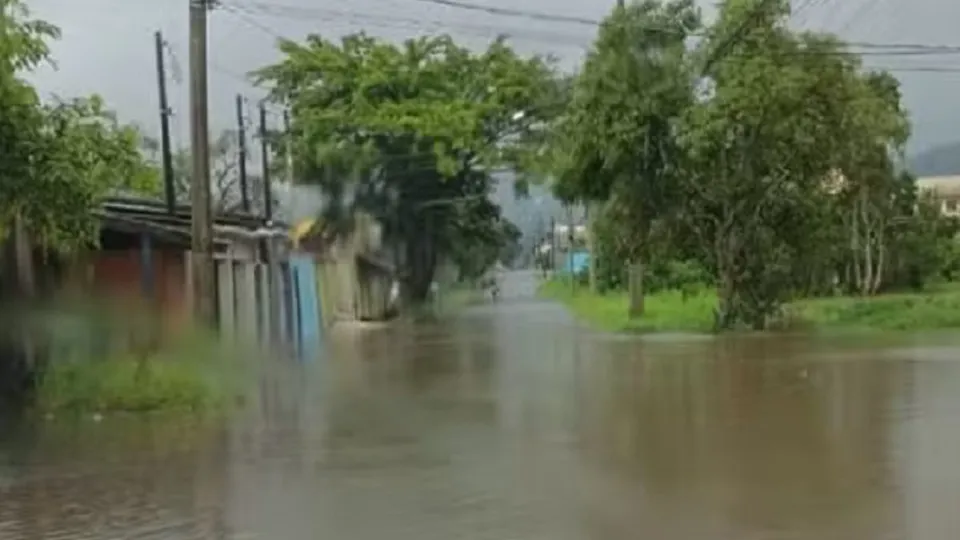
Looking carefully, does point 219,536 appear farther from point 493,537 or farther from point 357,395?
point 357,395

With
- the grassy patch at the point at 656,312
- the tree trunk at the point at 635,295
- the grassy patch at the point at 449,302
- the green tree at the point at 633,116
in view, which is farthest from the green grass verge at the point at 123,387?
the grassy patch at the point at 449,302

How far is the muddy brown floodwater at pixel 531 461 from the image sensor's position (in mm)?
10820

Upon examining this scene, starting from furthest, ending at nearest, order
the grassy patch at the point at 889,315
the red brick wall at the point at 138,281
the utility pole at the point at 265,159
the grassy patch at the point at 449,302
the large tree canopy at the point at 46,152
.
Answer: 1. the grassy patch at the point at 449,302
2. the utility pole at the point at 265,159
3. the grassy patch at the point at 889,315
4. the red brick wall at the point at 138,281
5. the large tree canopy at the point at 46,152

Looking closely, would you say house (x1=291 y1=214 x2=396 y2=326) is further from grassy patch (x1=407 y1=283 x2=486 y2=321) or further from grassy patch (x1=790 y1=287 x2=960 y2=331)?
grassy patch (x1=790 y1=287 x2=960 y2=331)

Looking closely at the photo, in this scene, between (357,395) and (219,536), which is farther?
(357,395)

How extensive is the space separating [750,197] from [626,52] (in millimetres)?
4500

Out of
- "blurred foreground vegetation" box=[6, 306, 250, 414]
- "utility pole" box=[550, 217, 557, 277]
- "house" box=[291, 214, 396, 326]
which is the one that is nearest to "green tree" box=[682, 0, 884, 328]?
"house" box=[291, 214, 396, 326]

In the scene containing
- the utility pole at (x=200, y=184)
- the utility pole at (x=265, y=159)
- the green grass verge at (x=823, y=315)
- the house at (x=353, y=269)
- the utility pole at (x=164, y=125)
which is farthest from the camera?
the house at (x=353, y=269)

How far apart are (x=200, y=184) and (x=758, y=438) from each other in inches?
402

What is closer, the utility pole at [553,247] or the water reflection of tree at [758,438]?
the water reflection of tree at [758,438]

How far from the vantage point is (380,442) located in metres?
16.3

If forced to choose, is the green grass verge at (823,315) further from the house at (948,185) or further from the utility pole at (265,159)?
the house at (948,185)

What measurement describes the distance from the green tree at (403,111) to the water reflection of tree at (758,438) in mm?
26459

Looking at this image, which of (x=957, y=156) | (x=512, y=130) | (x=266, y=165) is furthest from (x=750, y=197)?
(x=957, y=156)
